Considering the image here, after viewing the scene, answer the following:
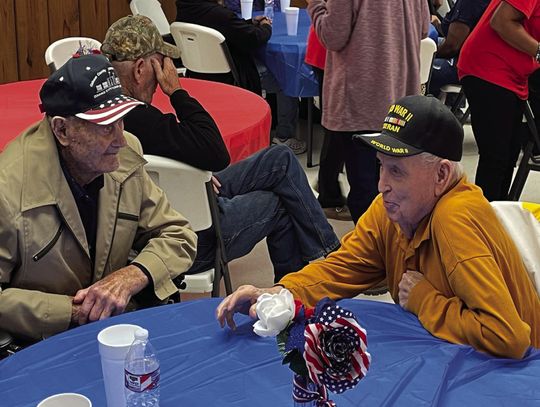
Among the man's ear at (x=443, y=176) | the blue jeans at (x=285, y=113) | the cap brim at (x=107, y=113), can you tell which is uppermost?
the cap brim at (x=107, y=113)

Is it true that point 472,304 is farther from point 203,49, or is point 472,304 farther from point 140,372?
point 203,49

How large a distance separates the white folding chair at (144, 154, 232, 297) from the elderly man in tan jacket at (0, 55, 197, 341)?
0.42 meters


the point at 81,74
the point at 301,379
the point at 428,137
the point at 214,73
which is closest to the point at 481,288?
the point at 428,137

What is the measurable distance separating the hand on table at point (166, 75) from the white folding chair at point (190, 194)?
0.32m

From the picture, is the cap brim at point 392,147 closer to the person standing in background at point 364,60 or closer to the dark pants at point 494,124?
the person standing in background at point 364,60

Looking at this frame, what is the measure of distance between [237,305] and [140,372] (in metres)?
A: 0.50

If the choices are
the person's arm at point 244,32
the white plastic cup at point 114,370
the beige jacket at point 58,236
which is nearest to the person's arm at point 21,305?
the beige jacket at point 58,236

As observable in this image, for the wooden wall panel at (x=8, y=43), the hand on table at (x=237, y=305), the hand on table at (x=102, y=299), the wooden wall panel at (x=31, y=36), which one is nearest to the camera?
the hand on table at (x=237, y=305)

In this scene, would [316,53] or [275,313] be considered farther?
[316,53]

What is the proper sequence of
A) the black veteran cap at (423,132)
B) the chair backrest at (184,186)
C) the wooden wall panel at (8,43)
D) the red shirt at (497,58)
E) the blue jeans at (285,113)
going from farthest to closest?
the wooden wall panel at (8,43) < the blue jeans at (285,113) < the red shirt at (497,58) < the chair backrest at (184,186) < the black veteran cap at (423,132)

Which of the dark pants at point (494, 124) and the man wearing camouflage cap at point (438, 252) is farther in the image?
the dark pants at point (494, 124)

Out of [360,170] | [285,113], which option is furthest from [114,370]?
[285,113]

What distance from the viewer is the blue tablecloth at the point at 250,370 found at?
5.31 ft

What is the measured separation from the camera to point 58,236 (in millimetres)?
2176
